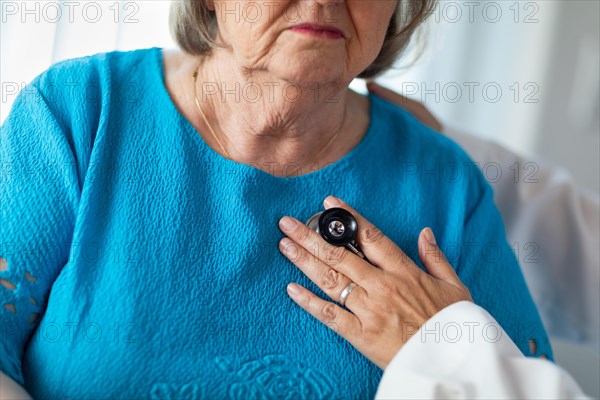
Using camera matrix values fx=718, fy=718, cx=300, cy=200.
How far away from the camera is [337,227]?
1.19 m

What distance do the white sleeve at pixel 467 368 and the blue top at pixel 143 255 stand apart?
0.07 feet

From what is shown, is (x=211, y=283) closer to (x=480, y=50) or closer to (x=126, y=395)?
(x=126, y=395)

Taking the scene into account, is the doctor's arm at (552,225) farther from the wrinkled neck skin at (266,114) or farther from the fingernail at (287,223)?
the fingernail at (287,223)

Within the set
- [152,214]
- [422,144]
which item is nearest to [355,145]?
[422,144]

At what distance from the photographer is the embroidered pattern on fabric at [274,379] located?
107 centimetres

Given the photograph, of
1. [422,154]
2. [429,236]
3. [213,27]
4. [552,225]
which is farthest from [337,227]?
[552,225]

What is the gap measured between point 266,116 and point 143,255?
12.2 inches

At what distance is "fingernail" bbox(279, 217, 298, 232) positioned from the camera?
1180 mm

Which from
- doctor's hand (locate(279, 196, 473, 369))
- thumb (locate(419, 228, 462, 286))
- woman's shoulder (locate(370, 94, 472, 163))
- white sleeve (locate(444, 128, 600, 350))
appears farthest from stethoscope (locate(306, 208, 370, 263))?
white sleeve (locate(444, 128, 600, 350))

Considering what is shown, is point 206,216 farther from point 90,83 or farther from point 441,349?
point 441,349

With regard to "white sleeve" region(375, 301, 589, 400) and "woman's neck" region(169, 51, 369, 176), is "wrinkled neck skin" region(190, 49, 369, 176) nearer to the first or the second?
"woman's neck" region(169, 51, 369, 176)

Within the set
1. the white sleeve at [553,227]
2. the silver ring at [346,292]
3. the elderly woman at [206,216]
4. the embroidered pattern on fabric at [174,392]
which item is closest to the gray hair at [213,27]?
the elderly woman at [206,216]

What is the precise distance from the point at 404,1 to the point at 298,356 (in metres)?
0.73

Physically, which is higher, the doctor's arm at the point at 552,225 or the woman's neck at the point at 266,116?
the woman's neck at the point at 266,116
